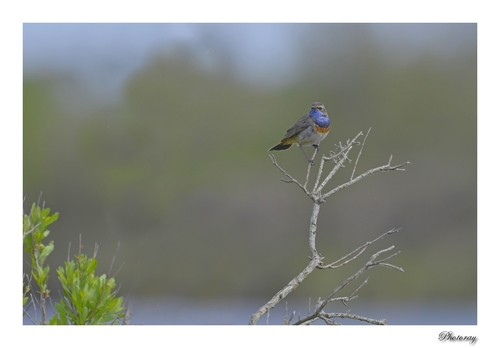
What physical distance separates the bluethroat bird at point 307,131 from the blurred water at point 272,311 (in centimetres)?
209

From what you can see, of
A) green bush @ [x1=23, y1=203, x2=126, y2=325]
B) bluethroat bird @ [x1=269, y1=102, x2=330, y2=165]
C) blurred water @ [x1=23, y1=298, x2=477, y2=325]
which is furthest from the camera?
blurred water @ [x1=23, y1=298, x2=477, y2=325]

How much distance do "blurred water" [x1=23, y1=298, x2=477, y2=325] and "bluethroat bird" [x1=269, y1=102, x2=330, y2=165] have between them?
2.09m

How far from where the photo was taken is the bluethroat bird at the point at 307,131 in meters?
5.46

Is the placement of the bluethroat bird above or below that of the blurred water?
above

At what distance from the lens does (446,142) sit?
30.0 ft

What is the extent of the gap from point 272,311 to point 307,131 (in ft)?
9.05

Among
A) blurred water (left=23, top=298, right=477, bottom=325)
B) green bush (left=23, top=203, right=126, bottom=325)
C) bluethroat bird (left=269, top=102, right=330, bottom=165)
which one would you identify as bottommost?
blurred water (left=23, top=298, right=477, bottom=325)

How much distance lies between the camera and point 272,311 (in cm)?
719

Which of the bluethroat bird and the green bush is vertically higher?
the bluethroat bird

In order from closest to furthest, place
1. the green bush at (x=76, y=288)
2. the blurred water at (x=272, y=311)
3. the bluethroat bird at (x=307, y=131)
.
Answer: the green bush at (x=76, y=288) < the bluethroat bird at (x=307, y=131) < the blurred water at (x=272, y=311)

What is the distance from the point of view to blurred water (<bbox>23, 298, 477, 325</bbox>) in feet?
21.8

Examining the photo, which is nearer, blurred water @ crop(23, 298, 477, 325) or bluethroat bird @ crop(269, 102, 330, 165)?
bluethroat bird @ crop(269, 102, 330, 165)

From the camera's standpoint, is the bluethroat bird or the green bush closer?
the green bush

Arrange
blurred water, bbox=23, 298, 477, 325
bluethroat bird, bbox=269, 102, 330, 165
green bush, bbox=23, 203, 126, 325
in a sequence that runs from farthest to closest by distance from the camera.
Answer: blurred water, bbox=23, 298, 477, 325
bluethroat bird, bbox=269, 102, 330, 165
green bush, bbox=23, 203, 126, 325
